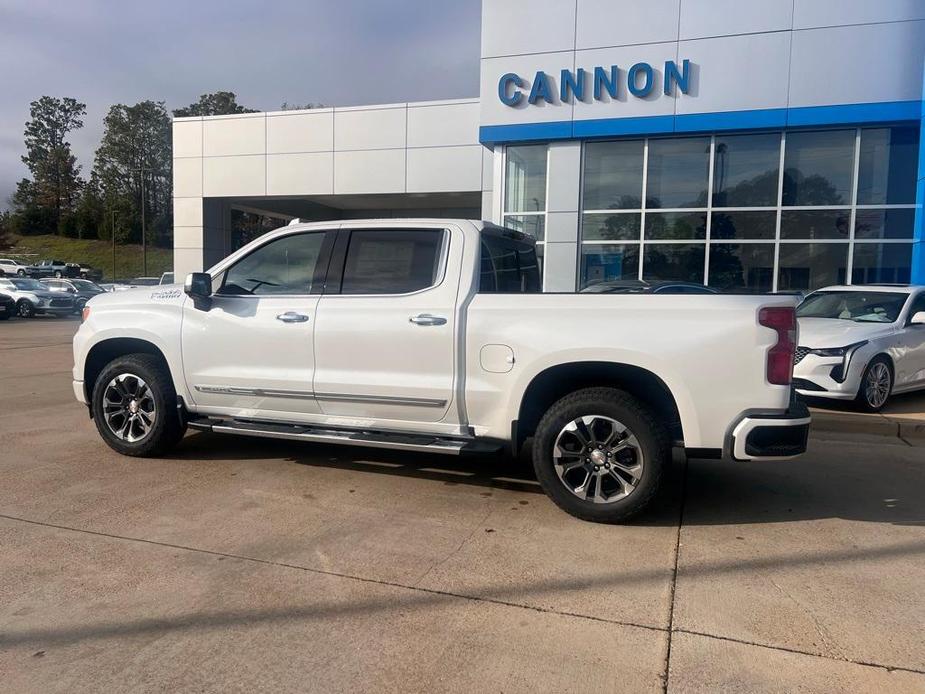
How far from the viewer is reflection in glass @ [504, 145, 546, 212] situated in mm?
16656

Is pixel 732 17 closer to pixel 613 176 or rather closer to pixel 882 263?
pixel 613 176

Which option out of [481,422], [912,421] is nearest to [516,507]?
[481,422]

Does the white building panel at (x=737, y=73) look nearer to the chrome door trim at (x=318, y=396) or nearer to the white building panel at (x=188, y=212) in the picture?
the chrome door trim at (x=318, y=396)

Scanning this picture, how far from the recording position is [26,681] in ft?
9.35

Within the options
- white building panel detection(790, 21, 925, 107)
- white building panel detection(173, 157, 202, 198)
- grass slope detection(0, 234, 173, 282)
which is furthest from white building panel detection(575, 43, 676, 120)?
grass slope detection(0, 234, 173, 282)

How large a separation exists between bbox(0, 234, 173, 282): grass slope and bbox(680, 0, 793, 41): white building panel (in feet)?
236

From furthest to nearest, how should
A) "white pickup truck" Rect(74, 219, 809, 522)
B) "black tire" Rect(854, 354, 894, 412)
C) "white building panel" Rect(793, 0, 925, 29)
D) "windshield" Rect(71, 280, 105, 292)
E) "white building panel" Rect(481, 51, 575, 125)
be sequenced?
"windshield" Rect(71, 280, 105, 292) → "white building panel" Rect(481, 51, 575, 125) → "white building panel" Rect(793, 0, 925, 29) → "black tire" Rect(854, 354, 894, 412) → "white pickup truck" Rect(74, 219, 809, 522)

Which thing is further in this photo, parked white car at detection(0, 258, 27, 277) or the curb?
parked white car at detection(0, 258, 27, 277)

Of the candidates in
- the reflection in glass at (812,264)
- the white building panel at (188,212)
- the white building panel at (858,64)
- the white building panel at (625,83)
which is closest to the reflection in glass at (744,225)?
the reflection in glass at (812,264)

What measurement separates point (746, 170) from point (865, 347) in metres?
8.18

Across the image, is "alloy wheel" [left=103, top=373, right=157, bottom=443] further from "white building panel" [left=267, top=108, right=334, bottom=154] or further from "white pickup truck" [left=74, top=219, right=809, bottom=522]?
"white building panel" [left=267, top=108, right=334, bottom=154]

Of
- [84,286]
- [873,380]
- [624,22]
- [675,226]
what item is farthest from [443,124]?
[84,286]

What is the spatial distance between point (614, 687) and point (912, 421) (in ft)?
21.8

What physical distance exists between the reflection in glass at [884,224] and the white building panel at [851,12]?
3.66 meters
